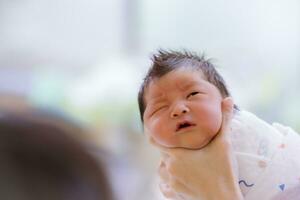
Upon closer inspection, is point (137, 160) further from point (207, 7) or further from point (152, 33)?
point (207, 7)

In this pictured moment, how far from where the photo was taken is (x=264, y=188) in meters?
0.76

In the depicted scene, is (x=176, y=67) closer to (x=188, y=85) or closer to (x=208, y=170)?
(x=188, y=85)

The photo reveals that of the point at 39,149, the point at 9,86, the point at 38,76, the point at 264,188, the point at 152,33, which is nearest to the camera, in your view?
the point at 39,149

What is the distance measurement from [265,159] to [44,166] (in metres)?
0.44

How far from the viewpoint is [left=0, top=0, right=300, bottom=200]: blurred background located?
1.32 m

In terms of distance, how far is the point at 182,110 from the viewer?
0.77 meters

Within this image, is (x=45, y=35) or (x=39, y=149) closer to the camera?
(x=39, y=149)

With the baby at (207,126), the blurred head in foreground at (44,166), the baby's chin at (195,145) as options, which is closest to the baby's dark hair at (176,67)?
the baby at (207,126)

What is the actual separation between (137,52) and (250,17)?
1.21 feet

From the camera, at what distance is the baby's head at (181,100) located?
30.1 inches

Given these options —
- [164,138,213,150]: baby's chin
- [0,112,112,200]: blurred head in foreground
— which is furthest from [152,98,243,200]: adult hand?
[0,112,112,200]: blurred head in foreground

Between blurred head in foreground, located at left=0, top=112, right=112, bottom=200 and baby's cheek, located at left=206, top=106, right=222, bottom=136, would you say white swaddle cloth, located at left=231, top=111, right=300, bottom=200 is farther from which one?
blurred head in foreground, located at left=0, top=112, right=112, bottom=200

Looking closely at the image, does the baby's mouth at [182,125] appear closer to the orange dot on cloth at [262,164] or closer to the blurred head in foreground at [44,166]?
the orange dot on cloth at [262,164]

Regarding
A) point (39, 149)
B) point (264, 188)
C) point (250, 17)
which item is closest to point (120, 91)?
point (250, 17)
